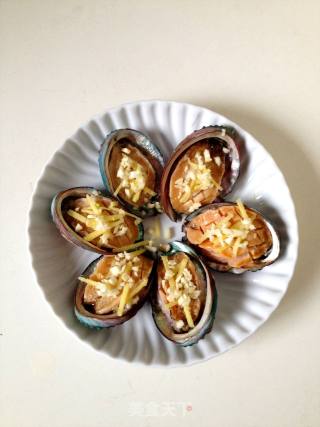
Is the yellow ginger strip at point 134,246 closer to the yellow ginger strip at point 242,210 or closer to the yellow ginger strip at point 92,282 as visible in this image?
the yellow ginger strip at point 92,282

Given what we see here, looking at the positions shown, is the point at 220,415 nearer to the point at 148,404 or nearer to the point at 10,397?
the point at 148,404

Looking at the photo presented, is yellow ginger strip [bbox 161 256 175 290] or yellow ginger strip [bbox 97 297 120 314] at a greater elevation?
yellow ginger strip [bbox 161 256 175 290]

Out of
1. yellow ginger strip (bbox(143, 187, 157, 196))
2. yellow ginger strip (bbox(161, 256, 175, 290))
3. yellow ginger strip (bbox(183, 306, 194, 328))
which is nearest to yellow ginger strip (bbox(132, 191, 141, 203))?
yellow ginger strip (bbox(143, 187, 157, 196))

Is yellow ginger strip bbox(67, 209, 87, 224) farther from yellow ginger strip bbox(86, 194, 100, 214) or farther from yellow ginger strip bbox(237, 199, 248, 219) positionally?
yellow ginger strip bbox(237, 199, 248, 219)

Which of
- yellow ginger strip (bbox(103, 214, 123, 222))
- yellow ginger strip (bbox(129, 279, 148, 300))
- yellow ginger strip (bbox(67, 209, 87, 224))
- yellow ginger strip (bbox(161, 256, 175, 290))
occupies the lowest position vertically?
yellow ginger strip (bbox(129, 279, 148, 300))

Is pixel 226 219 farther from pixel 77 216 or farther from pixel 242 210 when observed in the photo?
pixel 77 216

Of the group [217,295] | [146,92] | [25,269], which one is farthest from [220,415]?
[146,92]

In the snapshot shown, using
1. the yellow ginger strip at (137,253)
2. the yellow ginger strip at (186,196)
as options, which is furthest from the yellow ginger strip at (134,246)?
the yellow ginger strip at (186,196)

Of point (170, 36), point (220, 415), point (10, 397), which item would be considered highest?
point (170, 36)

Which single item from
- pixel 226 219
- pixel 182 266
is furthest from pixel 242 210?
pixel 182 266
